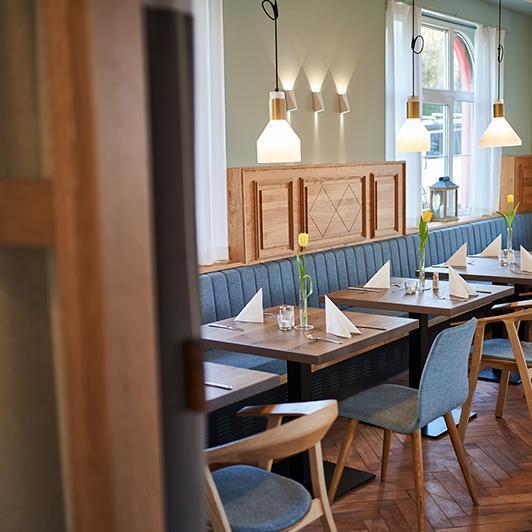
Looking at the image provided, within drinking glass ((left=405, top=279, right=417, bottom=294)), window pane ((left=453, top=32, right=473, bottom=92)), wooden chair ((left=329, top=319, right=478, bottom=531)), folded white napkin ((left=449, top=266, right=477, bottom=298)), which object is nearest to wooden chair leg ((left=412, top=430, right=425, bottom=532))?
wooden chair ((left=329, top=319, right=478, bottom=531))

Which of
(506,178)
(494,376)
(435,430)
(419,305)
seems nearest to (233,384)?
(419,305)

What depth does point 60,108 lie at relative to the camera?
2.66 ft

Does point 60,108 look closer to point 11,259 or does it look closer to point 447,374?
point 11,259

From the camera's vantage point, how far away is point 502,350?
13.8ft

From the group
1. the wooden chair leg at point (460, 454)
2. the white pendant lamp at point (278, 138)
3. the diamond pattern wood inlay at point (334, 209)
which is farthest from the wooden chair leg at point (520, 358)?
the diamond pattern wood inlay at point (334, 209)

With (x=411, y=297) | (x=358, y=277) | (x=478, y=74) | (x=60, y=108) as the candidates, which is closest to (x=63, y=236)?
(x=60, y=108)

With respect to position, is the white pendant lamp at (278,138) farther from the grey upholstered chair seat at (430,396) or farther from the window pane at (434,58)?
the window pane at (434,58)

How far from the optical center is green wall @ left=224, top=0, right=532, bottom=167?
4.96m

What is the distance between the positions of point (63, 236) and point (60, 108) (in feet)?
0.45

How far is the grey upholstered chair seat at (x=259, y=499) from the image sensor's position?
7.30ft

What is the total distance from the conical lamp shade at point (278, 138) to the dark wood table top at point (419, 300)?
2.89 feet

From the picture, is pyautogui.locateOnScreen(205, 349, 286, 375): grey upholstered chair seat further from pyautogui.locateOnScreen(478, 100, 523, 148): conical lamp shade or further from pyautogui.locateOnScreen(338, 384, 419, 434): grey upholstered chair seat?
pyautogui.locateOnScreen(478, 100, 523, 148): conical lamp shade

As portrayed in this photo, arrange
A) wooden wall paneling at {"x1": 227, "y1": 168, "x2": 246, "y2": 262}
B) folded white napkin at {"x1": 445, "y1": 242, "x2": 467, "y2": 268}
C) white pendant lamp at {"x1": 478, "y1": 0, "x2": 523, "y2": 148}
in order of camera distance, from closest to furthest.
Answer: wooden wall paneling at {"x1": 227, "y1": 168, "x2": 246, "y2": 262}, folded white napkin at {"x1": 445, "y1": 242, "x2": 467, "y2": 268}, white pendant lamp at {"x1": 478, "y1": 0, "x2": 523, "y2": 148}

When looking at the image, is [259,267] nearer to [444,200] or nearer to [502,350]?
[502,350]
